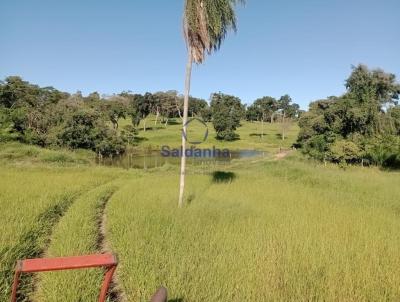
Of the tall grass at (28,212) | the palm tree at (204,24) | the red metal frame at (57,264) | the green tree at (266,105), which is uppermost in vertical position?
the green tree at (266,105)

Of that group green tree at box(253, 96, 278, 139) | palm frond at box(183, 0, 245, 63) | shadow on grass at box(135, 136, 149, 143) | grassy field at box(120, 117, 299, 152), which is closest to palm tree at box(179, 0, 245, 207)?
palm frond at box(183, 0, 245, 63)

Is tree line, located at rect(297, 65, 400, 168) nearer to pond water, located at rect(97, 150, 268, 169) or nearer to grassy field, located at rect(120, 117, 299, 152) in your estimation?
pond water, located at rect(97, 150, 268, 169)

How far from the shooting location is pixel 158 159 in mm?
50094

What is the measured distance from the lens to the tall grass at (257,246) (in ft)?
18.8

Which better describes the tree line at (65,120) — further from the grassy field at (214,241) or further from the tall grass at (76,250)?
the tall grass at (76,250)

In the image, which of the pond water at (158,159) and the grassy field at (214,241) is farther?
the pond water at (158,159)

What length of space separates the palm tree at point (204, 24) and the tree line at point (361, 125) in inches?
1063

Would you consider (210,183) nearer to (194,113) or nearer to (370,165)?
(370,165)

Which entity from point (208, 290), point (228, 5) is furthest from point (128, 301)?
point (228, 5)

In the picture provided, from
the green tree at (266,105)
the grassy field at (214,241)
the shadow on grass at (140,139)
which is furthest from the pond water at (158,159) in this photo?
the green tree at (266,105)

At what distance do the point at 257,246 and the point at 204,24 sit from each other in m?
8.08

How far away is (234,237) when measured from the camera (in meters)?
8.70

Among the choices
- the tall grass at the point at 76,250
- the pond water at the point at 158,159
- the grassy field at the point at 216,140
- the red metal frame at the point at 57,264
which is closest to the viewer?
the red metal frame at the point at 57,264

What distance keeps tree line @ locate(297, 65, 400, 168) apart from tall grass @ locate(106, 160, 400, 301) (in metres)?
21.6
